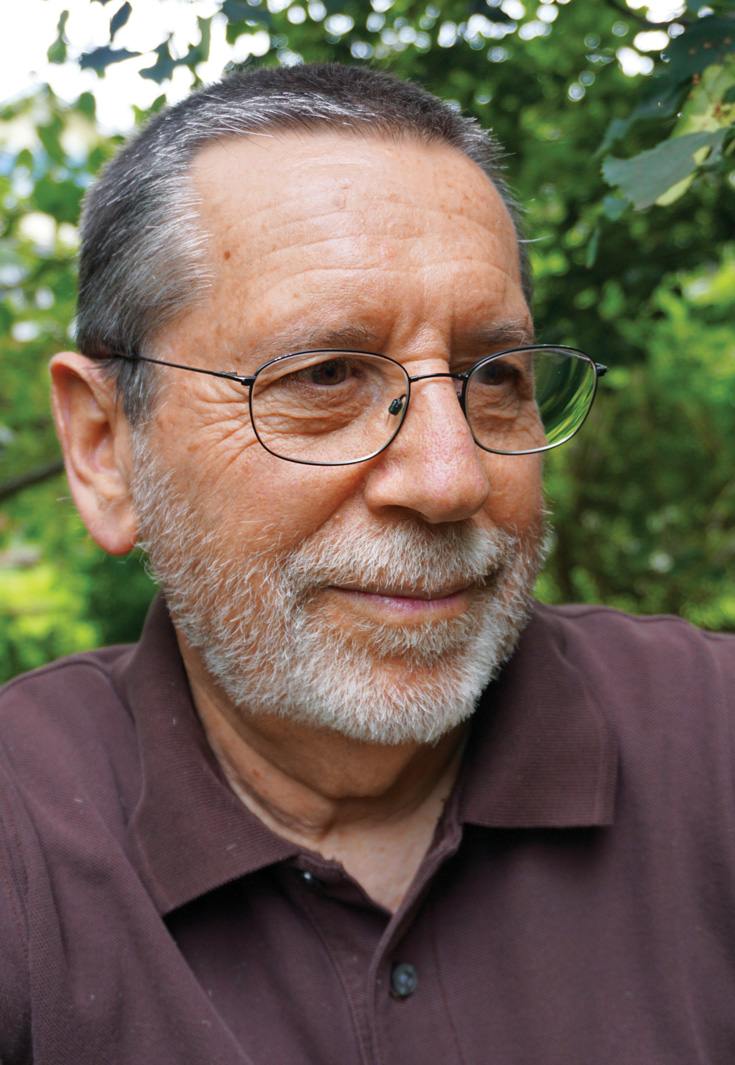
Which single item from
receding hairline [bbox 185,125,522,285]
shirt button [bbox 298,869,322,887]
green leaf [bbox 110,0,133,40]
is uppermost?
green leaf [bbox 110,0,133,40]

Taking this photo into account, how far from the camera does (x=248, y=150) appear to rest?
186 centimetres

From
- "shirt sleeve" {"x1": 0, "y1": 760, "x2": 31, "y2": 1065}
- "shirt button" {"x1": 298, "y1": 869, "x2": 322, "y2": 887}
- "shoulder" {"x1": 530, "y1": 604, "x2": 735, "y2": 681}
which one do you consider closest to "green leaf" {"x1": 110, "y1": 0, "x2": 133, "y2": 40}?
"shoulder" {"x1": 530, "y1": 604, "x2": 735, "y2": 681}

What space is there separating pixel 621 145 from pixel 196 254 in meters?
1.60

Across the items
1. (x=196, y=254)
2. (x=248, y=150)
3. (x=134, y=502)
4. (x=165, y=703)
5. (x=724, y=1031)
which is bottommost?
(x=724, y=1031)

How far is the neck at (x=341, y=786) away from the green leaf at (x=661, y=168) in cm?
119

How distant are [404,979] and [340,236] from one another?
4.73 ft

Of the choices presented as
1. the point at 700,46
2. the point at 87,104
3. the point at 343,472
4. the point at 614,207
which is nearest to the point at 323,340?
the point at 343,472

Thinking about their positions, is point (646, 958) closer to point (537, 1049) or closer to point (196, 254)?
point (537, 1049)

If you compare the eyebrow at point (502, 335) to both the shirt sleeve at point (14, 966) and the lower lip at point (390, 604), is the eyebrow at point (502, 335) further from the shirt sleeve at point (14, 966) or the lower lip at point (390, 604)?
the shirt sleeve at point (14, 966)

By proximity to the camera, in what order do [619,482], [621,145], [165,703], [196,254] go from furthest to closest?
1. [619,482]
2. [621,145]
3. [165,703]
4. [196,254]

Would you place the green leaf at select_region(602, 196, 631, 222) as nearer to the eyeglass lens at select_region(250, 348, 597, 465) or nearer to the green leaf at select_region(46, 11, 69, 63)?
the eyeglass lens at select_region(250, 348, 597, 465)

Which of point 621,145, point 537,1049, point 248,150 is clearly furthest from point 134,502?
point 621,145

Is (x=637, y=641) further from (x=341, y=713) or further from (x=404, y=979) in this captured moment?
(x=404, y=979)

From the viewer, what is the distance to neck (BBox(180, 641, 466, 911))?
1.91 m
